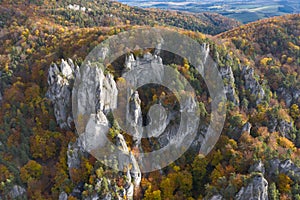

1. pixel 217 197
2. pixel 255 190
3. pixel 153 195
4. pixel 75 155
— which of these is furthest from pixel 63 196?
pixel 255 190

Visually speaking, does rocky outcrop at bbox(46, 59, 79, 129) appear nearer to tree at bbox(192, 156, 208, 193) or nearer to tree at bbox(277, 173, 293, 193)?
tree at bbox(192, 156, 208, 193)

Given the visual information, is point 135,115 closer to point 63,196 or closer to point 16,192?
point 63,196

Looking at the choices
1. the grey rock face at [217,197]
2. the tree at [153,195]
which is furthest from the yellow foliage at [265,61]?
the tree at [153,195]

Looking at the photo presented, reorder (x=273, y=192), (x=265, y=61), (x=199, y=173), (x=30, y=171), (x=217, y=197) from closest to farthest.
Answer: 1. (x=273, y=192)
2. (x=217, y=197)
3. (x=199, y=173)
4. (x=30, y=171)
5. (x=265, y=61)

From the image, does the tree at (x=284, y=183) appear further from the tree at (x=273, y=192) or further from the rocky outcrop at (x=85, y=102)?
the rocky outcrop at (x=85, y=102)

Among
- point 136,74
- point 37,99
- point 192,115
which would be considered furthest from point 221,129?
point 37,99

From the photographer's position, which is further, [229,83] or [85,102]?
[229,83]
